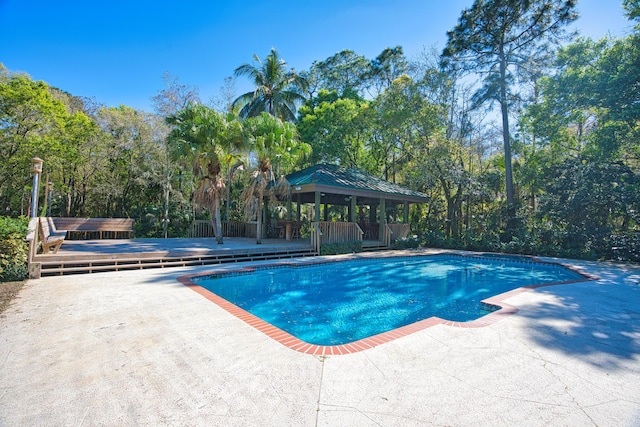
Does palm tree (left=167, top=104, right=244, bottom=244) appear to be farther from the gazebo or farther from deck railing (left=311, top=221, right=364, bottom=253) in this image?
deck railing (left=311, top=221, right=364, bottom=253)

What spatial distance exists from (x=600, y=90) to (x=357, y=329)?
1354cm

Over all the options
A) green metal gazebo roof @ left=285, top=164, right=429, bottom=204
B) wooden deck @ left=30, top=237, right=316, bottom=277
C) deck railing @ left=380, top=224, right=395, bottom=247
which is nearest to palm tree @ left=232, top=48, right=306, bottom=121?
green metal gazebo roof @ left=285, top=164, right=429, bottom=204

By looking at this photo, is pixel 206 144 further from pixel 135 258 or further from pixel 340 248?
pixel 340 248

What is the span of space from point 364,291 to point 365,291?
24 millimetres

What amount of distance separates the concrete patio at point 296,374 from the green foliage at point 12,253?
2578 mm

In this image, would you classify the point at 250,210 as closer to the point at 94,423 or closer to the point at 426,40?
the point at 94,423

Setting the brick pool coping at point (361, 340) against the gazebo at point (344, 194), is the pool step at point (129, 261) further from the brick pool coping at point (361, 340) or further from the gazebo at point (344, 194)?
the brick pool coping at point (361, 340)

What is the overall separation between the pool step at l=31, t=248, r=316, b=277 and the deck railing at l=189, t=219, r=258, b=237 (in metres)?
6.48

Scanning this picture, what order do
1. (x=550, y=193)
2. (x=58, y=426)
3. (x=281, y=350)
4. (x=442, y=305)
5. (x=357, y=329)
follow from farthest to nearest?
1. (x=550, y=193)
2. (x=442, y=305)
3. (x=357, y=329)
4. (x=281, y=350)
5. (x=58, y=426)

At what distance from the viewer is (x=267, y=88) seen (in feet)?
64.1

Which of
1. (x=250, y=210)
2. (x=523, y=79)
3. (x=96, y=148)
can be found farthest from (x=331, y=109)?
(x=96, y=148)

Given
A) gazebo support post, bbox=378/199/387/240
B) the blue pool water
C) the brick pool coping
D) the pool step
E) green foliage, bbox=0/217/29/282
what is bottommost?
the blue pool water

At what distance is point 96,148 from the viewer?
56.7 feet

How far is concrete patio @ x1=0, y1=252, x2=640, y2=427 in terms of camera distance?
7.16 feet
